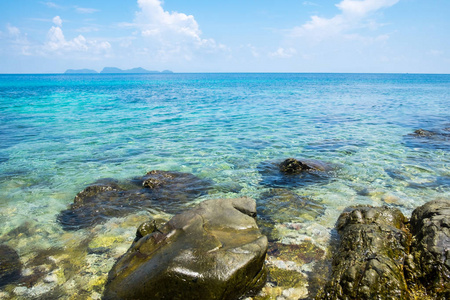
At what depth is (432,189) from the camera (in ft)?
31.8

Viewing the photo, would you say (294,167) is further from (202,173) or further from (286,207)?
(202,173)

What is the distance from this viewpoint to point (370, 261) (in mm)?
4641

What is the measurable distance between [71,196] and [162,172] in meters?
3.17

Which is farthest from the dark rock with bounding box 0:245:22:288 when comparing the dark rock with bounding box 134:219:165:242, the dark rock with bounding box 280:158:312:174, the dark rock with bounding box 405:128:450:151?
the dark rock with bounding box 405:128:450:151

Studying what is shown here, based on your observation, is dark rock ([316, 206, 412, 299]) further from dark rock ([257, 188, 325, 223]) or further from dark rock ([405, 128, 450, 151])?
dark rock ([405, 128, 450, 151])

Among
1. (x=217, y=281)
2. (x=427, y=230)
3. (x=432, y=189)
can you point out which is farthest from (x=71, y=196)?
(x=432, y=189)

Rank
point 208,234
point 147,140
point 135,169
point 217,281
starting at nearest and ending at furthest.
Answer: point 217,281, point 208,234, point 135,169, point 147,140

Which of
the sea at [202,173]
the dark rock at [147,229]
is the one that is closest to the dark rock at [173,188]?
the sea at [202,173]

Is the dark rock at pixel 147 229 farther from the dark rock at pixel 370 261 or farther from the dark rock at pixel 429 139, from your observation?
the dark rock at pixel 429 139

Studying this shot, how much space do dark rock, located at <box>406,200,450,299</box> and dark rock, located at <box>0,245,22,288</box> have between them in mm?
7227

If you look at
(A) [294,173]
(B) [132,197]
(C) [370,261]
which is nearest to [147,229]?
(B) [132,197]

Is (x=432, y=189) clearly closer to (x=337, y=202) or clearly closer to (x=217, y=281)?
(x=337, y=202)

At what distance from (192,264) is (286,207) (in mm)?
4478

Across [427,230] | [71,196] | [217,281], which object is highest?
[427,230]
